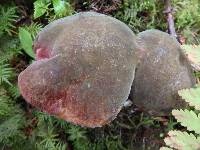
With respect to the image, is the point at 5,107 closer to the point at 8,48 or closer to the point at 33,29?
the point at 8,48

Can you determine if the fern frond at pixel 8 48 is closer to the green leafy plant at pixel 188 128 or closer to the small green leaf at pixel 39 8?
the small green leaf at pixel 39 8

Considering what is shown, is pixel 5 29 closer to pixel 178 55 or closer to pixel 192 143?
pixel 178 55

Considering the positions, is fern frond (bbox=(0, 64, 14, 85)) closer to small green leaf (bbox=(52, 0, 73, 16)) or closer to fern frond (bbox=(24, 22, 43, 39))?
fern frond (bbox=(24, 22, 43, 39))

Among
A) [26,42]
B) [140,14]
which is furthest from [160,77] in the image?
[26,42]

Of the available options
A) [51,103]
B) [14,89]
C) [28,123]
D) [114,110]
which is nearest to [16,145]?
[28,123]

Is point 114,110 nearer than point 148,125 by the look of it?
Yes

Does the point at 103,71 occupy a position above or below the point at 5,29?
above
